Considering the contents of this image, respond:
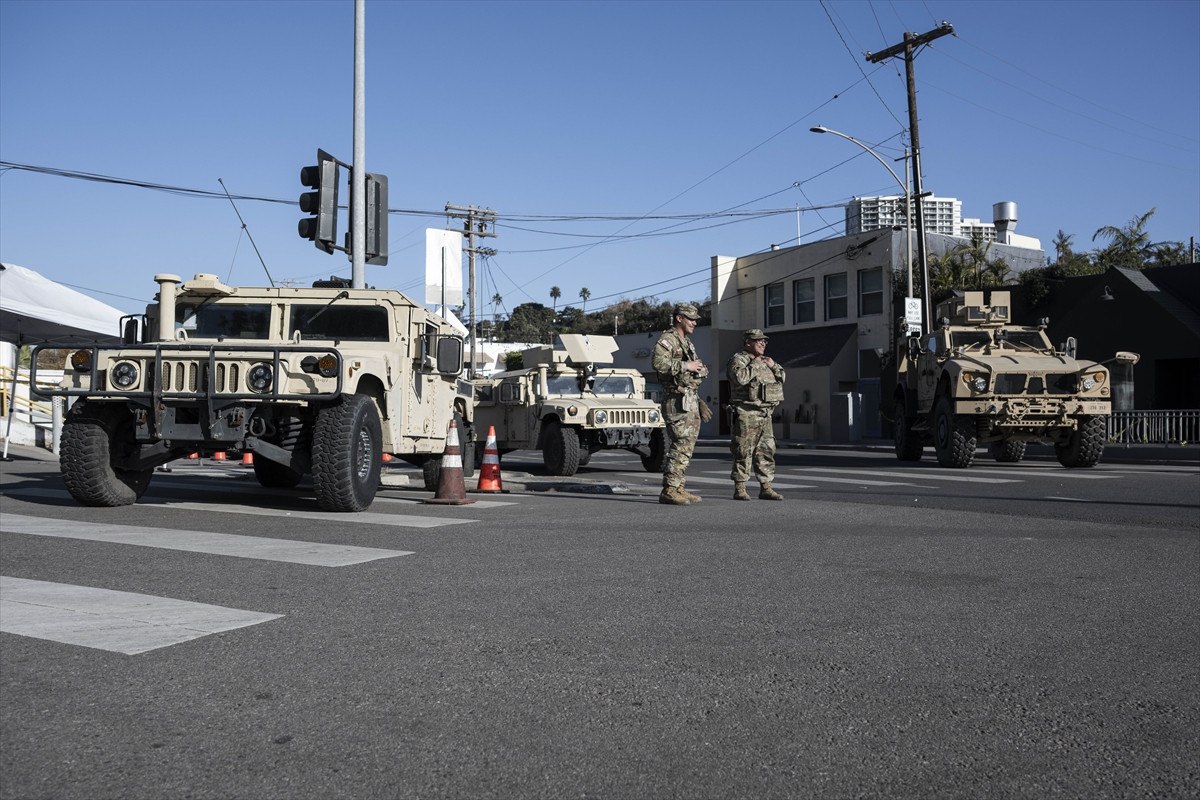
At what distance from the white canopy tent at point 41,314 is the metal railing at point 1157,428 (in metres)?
19.6

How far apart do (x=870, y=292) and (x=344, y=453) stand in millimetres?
30510

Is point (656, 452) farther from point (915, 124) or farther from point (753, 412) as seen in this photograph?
point (915, 124)

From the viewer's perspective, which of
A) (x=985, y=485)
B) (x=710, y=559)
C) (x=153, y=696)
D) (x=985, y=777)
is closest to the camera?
(x=985, y=777)

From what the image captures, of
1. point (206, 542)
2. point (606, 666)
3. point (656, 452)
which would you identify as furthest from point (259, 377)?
point (656, 452)

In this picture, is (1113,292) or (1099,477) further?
(1113,292)

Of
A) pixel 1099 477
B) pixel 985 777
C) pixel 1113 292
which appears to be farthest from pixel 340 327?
pixel 1113 292

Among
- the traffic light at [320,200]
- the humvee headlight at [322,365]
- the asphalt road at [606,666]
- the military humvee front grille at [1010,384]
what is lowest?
the asphalt road at [606,666]

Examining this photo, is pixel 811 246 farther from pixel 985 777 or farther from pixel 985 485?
pixel 985 777

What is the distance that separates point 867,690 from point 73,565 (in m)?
4.39

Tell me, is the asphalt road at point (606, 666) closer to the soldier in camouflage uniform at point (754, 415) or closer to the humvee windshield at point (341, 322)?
the humvee windshield at point (341, 322)

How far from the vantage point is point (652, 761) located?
2979 millimetres

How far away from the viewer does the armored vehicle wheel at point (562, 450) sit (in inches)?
606

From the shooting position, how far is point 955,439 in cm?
1611

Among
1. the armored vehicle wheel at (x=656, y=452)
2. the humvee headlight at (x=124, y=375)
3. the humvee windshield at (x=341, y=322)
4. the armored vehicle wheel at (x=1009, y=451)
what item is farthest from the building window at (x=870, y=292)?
the humvee headlight at (x=124, y=375)
